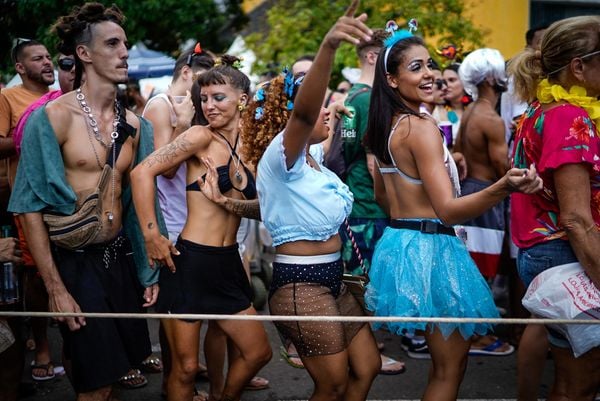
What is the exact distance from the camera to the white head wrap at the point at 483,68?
18.3 feet

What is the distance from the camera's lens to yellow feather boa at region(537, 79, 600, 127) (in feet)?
11.0

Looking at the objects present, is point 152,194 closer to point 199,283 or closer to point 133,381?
point 199,283

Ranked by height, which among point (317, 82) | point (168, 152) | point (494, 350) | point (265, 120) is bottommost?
point (494, 350)

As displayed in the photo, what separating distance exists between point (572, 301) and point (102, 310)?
211 centimetres

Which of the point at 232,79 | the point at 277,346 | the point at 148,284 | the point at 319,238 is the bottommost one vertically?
the point at 277,346

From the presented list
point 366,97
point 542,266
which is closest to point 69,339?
point 542,266

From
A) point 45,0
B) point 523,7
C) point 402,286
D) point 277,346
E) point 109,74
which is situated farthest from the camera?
point 523,7

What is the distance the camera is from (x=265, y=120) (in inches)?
151

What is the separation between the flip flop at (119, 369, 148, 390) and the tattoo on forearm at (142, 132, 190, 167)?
1834 millimetres

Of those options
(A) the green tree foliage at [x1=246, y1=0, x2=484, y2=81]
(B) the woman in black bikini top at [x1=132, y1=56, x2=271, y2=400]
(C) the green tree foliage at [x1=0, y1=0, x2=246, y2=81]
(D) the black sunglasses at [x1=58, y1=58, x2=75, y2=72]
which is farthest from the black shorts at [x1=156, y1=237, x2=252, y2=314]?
(C) the green tree foliage at [x1=0, y1=0, x2=246, y2=81]

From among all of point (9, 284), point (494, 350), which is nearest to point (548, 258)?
point (494, 350)

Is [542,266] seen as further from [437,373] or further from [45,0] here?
[45,0]

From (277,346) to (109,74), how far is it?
9.19ft

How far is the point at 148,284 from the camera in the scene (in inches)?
157
